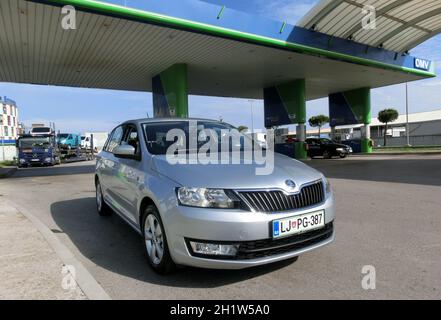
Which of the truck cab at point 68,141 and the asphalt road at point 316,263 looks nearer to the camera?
the asphalt road at point 316,263

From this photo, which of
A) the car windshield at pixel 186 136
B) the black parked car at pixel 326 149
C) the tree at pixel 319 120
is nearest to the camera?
the car windshield at pixel 186 136

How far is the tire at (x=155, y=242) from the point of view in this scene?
3.54m

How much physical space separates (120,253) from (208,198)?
72.8 inches

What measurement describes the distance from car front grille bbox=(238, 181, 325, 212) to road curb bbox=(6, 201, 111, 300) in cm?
147

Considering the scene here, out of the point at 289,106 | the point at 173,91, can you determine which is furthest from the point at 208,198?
the point at 289,106

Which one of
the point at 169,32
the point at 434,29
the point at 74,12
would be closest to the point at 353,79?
the point at 434,29

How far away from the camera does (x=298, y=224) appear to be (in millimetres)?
3355

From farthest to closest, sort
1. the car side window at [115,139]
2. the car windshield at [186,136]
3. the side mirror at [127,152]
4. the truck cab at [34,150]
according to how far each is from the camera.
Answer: the truck cab at [34,150] → the car side window at [115,139] → the car windshield at [186,136] → the side mirror at [127,152]

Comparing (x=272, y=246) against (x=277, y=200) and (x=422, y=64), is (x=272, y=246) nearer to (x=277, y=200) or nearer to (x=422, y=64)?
(x=277, y=200)

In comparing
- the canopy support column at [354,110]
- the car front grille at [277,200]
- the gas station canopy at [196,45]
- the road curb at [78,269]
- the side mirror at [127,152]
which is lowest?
the road curb at [78,269]

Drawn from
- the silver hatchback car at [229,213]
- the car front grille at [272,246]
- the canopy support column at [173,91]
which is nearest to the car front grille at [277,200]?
the silver hatchback car at [229,213]

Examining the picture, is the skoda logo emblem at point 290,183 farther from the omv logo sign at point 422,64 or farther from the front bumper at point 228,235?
the omv logo sign at point 422,64

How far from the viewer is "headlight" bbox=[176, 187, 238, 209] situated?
3.21 metres
